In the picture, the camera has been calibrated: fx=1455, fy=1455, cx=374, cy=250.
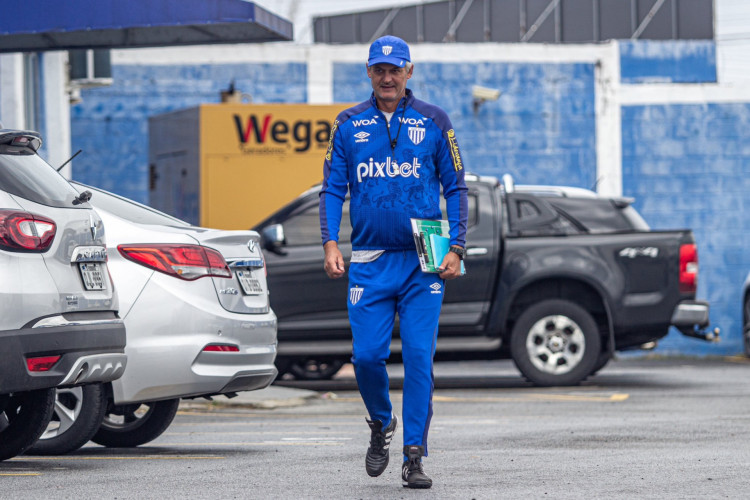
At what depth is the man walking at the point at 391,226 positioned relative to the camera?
616cm

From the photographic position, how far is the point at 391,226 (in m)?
6.16

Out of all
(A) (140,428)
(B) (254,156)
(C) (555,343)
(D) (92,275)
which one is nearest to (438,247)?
(D) (92,275)

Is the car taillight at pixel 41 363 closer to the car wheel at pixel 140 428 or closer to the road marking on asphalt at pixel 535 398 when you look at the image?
the car wheel at pixel 140 428

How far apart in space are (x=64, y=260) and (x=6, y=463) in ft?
4.56

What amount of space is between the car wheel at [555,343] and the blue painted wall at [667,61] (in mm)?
8160

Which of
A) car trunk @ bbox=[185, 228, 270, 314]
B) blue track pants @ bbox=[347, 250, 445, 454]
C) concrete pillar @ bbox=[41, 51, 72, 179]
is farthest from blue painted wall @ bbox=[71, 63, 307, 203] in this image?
blue track pants @ bbox=[347, 250, 445, 454]

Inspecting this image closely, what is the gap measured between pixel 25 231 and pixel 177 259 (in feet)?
4.98

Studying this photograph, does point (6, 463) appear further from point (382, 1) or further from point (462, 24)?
point (462, 24)

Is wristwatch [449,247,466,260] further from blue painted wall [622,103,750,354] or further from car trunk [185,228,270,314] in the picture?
blue painted wall [622,103,750,354]

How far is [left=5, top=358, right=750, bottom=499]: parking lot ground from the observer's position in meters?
5.95

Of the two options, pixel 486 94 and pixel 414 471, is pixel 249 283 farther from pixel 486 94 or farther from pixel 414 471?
pixel 486 94

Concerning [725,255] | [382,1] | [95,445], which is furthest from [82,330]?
[382,1]

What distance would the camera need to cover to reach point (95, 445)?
323 inches

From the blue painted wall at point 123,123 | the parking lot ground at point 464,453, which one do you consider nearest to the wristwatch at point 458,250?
the parking lot ground at point 464,453
